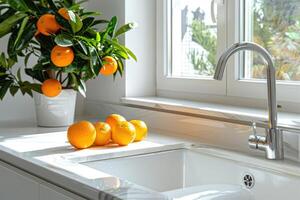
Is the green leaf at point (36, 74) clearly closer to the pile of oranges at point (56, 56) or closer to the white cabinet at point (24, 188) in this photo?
the pile of oranges at point (56, 56)

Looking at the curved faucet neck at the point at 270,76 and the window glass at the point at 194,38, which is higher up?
the window glass at the point at 194,38

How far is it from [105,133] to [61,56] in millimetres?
297

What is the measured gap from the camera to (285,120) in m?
1.43

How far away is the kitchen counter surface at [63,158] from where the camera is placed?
3.57 feet

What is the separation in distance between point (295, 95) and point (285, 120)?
0.59ft

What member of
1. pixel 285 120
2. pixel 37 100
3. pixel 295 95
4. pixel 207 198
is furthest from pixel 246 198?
pixel 37 100

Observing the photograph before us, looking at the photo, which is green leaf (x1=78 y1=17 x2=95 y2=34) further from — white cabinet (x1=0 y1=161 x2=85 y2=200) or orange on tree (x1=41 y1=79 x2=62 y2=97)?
white cabinet (x1=0 y1=161 x2=85 y2=200)

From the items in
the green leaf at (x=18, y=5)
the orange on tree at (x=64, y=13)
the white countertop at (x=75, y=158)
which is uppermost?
the green leaf at (x=18, y=5)

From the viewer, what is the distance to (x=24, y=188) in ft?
4.60

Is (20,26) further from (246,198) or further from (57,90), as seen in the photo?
(246,198)

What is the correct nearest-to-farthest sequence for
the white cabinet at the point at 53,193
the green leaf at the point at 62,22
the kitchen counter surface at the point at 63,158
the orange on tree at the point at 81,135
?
the kitchen counter surface at the point at 63,158 → the white cabinet at the point at 53,193 → the orange on tree at the point at 81,135 → the green leaf at the point at 62,22

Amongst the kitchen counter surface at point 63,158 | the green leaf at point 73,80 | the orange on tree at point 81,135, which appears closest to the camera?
the kitchen counter surface at point 63,158

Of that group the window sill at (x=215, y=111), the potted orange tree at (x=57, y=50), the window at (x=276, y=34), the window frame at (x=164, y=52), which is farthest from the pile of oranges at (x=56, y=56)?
the window at (x=276, y=34)

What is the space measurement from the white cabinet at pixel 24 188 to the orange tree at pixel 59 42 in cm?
39
